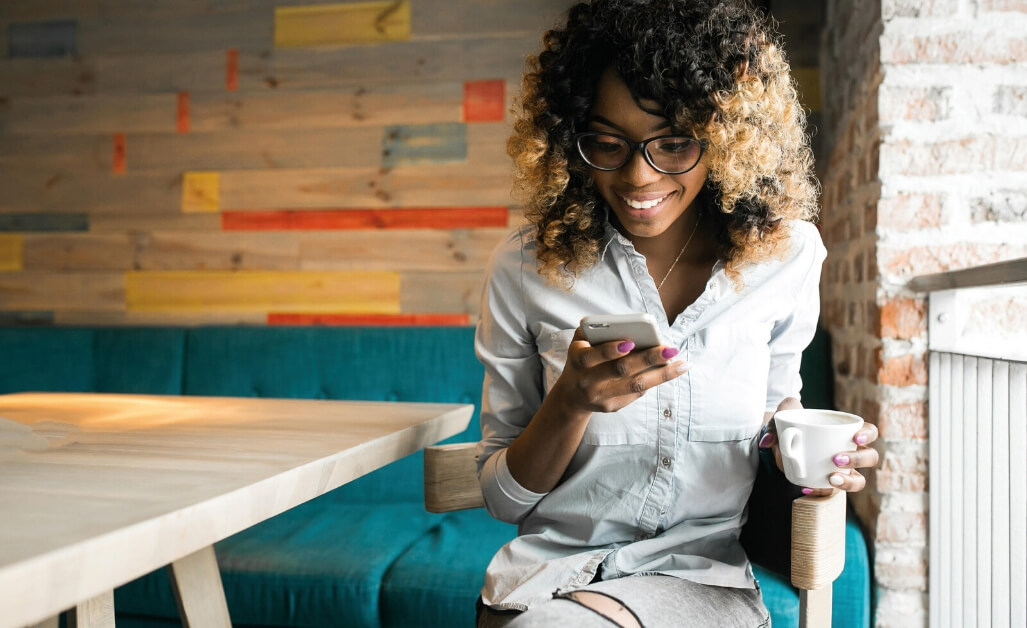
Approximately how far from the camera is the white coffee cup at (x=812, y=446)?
906mm

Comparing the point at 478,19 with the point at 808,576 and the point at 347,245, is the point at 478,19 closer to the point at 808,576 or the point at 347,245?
the point at 347,245

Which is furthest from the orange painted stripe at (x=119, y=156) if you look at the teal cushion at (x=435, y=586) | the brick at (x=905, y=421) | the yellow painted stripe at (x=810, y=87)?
the brick at (x=905, y=421)

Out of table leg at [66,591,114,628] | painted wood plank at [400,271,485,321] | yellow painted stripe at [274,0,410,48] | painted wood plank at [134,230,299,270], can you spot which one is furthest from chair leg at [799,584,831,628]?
yellow painted stripe at [274,0,410,48]

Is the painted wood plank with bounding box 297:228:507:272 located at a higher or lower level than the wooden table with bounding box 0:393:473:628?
higher

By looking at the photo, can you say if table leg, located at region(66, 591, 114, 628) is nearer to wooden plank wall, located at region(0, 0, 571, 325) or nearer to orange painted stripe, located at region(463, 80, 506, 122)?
wooden plank wall, located at region(0, 0, 571, 325)

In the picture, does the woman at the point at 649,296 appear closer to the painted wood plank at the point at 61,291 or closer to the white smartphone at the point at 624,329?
the white smartphone at the point at 624,329

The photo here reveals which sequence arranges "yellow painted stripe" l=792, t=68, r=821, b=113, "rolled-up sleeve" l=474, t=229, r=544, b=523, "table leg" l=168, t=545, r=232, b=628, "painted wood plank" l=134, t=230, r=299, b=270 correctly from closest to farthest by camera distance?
"rolled-up sleeve" l=474, t=229, r=544, b=523 → "table leg" l=168, t=545, r=232, b=628 → "yellow painted stripe" l=792, t=68, r=821, b=113 → "painted wood plank" l=134, t=230, r=299, b=270

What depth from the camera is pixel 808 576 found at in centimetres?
95

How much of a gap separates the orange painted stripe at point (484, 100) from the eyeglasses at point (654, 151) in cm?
151

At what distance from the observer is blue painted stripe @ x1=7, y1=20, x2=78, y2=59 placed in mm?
2799

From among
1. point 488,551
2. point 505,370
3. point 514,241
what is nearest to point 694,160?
point 514,241

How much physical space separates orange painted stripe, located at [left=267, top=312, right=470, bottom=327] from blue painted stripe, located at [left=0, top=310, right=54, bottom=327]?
0.82m

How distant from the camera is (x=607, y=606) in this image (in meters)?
0.93

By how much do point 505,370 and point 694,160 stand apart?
393mm
